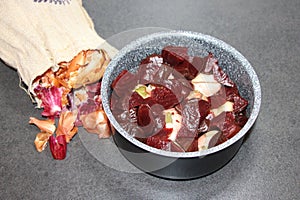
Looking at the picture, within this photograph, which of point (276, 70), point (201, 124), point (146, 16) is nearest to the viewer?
point (201, 124)

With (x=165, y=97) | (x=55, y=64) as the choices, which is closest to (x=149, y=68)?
(x=165, y=97)

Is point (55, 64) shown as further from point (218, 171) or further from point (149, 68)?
point (218, 171)

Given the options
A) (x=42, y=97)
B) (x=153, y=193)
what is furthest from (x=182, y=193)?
(x=42, y=97)

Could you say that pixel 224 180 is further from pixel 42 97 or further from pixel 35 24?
pixel 35 24

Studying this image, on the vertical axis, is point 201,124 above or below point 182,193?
above

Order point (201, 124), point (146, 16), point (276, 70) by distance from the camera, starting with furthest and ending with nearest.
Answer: point (146, 16) < point (276, 70) < point (201, 124)

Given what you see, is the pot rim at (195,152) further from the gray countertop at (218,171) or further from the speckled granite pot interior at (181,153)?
the gray countertop at (218,171)

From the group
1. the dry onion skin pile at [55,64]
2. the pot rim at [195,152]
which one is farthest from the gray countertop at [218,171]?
the pot rim at [195,152]

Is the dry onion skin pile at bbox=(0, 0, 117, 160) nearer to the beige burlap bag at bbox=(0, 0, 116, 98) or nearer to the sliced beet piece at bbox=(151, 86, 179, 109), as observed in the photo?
the beige burlap bag at bbox=(0, 0, 116, 98)
